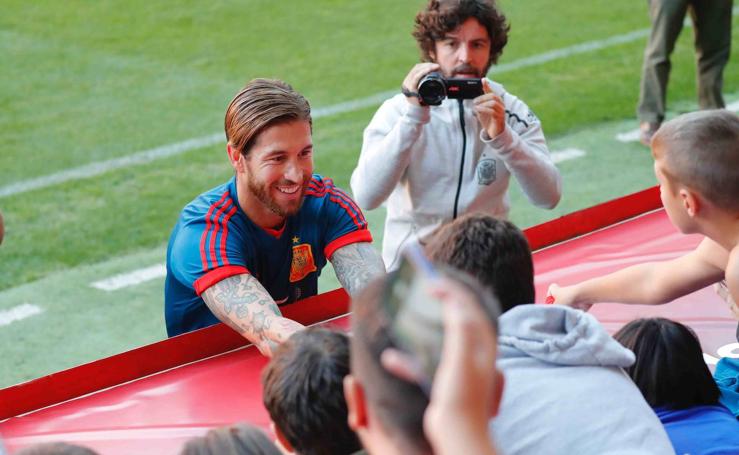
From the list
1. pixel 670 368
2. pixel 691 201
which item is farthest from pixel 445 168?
pixel 670 368

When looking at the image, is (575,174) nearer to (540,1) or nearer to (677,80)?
(677,80)

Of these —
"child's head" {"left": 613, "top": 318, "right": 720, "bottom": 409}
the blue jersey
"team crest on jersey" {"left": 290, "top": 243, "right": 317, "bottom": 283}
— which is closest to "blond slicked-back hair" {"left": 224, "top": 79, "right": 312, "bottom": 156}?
the blue jersey

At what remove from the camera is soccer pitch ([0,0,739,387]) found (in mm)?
4973

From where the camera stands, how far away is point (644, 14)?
9.66m

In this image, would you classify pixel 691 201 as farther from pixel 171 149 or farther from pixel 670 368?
pixel 171 149

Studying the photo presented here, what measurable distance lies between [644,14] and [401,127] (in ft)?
23.0

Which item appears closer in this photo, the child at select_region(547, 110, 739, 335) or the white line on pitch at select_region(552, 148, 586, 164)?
the child at select_region(547, 110, 739, 335)

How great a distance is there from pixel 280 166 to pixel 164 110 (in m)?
4.96

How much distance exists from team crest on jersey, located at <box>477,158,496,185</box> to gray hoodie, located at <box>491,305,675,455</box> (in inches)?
63.6

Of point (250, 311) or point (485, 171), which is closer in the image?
point (250, 311)

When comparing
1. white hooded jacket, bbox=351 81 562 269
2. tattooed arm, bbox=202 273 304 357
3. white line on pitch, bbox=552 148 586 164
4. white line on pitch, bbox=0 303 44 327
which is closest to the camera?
tattooed arm, bbox=202 273 304 357

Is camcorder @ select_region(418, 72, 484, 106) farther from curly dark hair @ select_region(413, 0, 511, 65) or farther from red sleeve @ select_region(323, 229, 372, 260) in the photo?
red sleeve @ select_region(323, 229, 372, 260)

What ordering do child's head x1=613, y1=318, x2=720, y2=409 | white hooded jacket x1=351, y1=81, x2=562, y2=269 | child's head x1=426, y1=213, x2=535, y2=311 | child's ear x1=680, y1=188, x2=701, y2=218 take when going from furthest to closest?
white hooded jacket x1=351, y1=81, x2=562, y2=269, child's ear x1=680, y1=188, x2=701, y2=218, child's head x1=613, y1=318, x2=720, y2=409, child's head x1=426, y1=213, x2=535, y2=311

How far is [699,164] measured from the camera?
238cm
